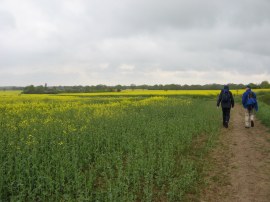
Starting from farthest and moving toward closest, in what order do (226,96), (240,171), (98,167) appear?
(226,96), (240,171), (98,167)

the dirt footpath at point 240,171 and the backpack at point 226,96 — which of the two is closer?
the dirt footpath at point 240,171

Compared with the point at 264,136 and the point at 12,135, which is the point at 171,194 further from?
the point at 264,136

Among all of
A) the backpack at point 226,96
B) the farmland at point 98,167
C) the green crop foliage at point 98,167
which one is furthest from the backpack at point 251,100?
the green crop foliage at point 98,167

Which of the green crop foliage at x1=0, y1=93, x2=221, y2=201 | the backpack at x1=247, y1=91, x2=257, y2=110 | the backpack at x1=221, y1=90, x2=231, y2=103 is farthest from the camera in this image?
the backpack at x1=221, y1=90, x2=231, y2=103

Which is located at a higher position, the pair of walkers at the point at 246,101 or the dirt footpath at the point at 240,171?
the pair of walkers at the point at 246,101

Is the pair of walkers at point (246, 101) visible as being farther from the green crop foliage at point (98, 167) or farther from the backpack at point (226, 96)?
the green crop foliage at point (98, 167)

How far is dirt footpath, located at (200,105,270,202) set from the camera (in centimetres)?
641

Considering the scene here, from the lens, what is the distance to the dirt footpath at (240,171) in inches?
252

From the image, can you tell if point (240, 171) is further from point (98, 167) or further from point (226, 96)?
point (226, 96)

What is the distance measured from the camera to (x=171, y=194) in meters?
6.05

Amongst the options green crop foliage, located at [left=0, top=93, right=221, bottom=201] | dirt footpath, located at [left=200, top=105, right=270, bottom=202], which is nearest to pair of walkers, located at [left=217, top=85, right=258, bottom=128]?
dirt footpath, located at [left=200, top=105, right=270, bottom=202]

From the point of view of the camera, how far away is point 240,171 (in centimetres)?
790

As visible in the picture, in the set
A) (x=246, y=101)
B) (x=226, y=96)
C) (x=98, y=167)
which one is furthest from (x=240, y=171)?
(x=246, y=101)

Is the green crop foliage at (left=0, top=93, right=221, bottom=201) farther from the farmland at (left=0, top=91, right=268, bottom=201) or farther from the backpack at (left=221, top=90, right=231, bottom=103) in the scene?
the backpack at (left=221, top=90, right=231, bottom=103)
